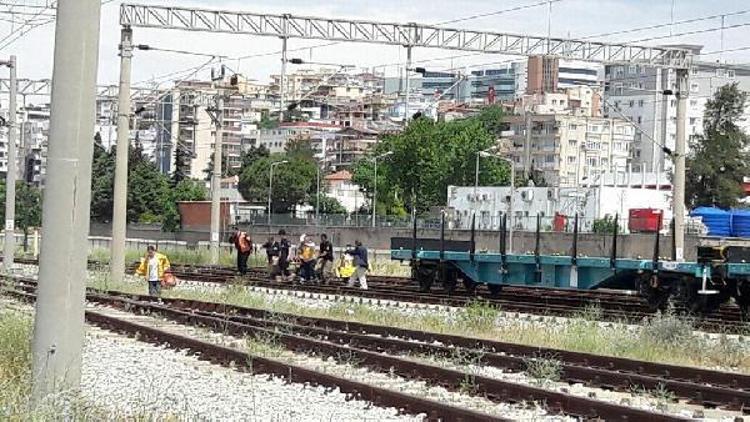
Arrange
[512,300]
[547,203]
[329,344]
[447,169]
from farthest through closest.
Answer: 1. [447,169]
2. [547,203]
3. [512,300]
4. [329,344]

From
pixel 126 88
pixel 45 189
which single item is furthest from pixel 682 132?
pixel 45 189

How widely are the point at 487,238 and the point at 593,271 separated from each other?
30.6 meters

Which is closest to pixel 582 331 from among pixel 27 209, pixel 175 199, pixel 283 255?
pixel 283 255

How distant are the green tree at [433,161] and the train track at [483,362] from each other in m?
74.9

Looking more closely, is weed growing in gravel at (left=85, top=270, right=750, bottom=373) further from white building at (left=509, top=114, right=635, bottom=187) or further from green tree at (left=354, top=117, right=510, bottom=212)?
white building at (left=509, top=114, right=635, bottom=187)

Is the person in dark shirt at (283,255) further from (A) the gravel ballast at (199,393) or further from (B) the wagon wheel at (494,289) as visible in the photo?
(A) the gravel ballast at (199,393)

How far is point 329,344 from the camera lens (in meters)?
19.2

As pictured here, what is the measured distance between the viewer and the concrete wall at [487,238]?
51.4 meters

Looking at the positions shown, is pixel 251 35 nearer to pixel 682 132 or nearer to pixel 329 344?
pixel 682 132

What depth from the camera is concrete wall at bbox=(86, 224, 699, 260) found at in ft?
169

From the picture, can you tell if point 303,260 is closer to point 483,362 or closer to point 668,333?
point 668,333

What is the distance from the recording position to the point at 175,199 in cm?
10975

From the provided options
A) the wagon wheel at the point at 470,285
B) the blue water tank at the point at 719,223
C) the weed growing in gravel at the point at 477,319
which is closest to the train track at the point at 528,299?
the wagon wheel at the point at 470,285

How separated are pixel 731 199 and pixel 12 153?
60.1m
